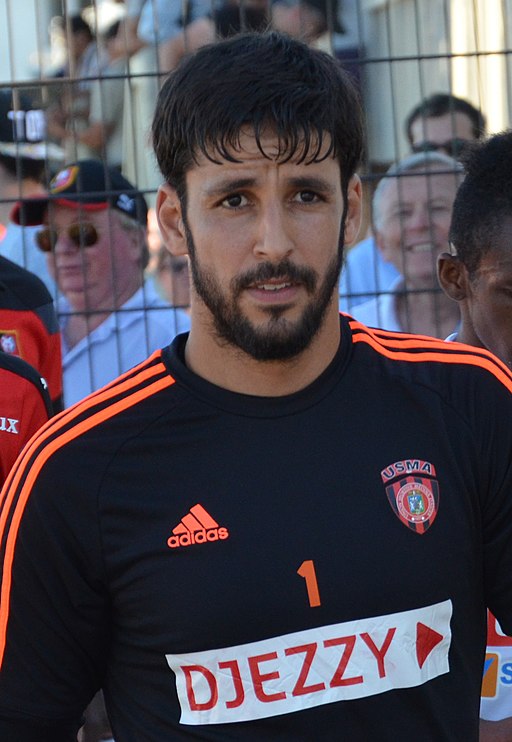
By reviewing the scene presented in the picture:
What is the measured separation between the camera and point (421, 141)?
597 centimetres

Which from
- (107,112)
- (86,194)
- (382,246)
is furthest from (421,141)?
(86,194)

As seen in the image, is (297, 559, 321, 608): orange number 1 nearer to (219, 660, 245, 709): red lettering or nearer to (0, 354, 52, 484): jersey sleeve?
(219, 660, 245, 709): red lettering

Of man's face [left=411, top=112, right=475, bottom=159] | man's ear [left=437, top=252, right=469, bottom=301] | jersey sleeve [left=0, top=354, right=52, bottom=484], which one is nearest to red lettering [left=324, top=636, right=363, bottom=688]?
man's ear [left=437, top=252, right=469, bottom=301]

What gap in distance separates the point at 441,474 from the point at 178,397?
0.44 m

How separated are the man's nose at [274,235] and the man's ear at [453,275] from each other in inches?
38.8

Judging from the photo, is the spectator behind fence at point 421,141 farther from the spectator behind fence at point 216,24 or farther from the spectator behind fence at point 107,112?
the spectator behind fence at point 107,112

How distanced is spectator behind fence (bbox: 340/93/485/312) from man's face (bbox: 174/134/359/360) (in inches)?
142

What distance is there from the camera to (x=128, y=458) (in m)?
2.09

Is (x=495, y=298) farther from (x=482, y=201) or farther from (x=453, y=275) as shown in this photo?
(x=482, y=201)

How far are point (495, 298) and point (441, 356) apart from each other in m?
0.65

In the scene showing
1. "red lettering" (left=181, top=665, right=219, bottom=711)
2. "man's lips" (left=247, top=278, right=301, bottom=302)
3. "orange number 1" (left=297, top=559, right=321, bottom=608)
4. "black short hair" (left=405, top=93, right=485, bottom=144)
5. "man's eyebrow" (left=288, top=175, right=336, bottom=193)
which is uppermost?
"black short hair" (left=405, top=93, right=485, bottom=144)

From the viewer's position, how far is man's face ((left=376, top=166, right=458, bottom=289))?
5734 mm

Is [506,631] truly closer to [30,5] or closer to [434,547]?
[434,547]

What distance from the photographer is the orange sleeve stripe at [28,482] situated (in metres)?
2.08
